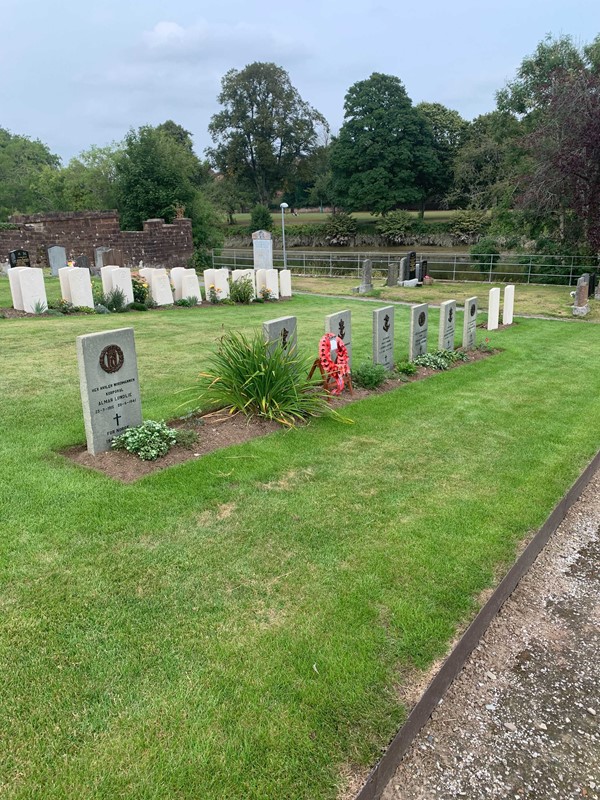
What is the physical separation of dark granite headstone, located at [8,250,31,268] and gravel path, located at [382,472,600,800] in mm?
20445

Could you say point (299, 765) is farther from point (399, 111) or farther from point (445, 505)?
point (399, 111)

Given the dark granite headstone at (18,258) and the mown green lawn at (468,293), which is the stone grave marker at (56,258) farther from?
the mown green lawn at (468,293)

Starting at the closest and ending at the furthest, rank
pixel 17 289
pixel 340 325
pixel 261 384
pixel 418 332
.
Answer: pixel 261 384 → pixel 340 325 → pixel 418 332 → pixel 17 289

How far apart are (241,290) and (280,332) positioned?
33.8ft

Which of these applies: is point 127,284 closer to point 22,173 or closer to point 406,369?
point 406,369

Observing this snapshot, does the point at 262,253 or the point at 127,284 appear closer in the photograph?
the point at 127,284

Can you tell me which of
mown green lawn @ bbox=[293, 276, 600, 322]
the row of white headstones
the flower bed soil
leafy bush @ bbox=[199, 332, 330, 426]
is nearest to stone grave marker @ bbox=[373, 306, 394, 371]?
the flower bed soil

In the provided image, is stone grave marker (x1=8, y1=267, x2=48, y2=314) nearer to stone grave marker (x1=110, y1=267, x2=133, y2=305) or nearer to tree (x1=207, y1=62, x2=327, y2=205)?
stone grave marker (x1=110, y1=267, x2=133, y2=305)

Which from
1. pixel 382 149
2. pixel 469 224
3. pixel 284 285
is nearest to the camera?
pixel 284 285

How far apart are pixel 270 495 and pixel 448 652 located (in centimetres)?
200

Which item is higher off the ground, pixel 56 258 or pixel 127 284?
pixel 56 258

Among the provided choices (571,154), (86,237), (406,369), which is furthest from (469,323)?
(86,237)

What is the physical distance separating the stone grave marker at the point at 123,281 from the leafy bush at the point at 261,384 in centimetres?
885

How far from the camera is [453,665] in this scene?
296 centimetres
